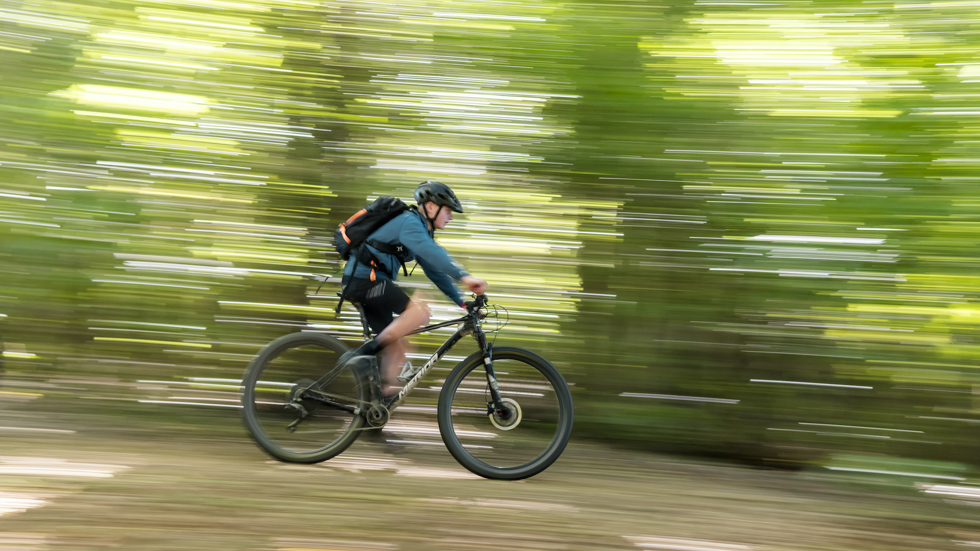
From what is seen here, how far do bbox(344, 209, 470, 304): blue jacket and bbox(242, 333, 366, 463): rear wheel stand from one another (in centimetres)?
59

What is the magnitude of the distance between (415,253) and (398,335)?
22.0 inches

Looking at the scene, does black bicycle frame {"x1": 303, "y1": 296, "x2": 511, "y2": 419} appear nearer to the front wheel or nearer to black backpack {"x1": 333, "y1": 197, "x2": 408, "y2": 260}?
the front wheel

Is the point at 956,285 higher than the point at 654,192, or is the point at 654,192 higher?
the point at 654,192

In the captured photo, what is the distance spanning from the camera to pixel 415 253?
3.88m

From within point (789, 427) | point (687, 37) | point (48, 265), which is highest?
point (687, 37)

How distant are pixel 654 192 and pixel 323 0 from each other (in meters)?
3.25

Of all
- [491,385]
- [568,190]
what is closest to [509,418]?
[491,385]

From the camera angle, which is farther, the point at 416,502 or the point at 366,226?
the point at 366,226

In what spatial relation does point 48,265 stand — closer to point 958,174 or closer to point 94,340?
point 94,340

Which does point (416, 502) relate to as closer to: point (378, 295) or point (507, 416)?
point (507, 416)

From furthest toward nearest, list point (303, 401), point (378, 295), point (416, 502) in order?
point (303, 401) < point (378, 295) < point (416, 502)

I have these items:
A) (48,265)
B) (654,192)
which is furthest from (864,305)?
(48,265)

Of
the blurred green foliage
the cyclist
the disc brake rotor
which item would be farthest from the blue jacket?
the blurred green foliage

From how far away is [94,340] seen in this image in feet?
18.5
